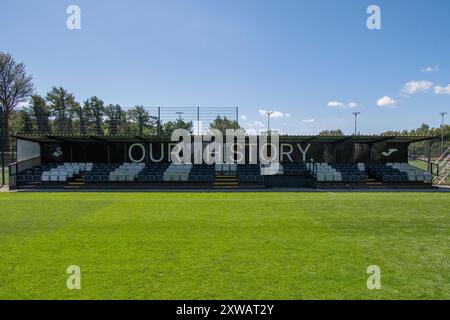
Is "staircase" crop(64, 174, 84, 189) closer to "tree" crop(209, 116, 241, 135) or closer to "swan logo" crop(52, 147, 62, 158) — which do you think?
"swan logo" crop(52, 147, 62, 158)

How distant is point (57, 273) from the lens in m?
4.42

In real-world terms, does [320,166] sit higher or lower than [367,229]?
higher

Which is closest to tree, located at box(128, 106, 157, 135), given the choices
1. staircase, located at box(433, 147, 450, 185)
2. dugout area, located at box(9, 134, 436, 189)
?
dugout area, located at box(9, 134, 436, 189)

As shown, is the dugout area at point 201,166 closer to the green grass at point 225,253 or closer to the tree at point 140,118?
the tree at point 140,118

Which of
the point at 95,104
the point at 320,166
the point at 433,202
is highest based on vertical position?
the point at 95,104

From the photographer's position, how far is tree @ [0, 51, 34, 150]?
43031 mm

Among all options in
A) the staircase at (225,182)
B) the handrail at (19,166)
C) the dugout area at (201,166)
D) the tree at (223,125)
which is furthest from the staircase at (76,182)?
the tree at (223,125)

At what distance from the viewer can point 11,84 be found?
43.9m

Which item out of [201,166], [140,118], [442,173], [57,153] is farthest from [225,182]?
[442,173]

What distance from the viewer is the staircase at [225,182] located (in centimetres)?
1804

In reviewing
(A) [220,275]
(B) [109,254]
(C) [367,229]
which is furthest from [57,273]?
(C) [367,229]

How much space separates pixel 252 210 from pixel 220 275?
18.8 feet

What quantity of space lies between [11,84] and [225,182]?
4530cm
